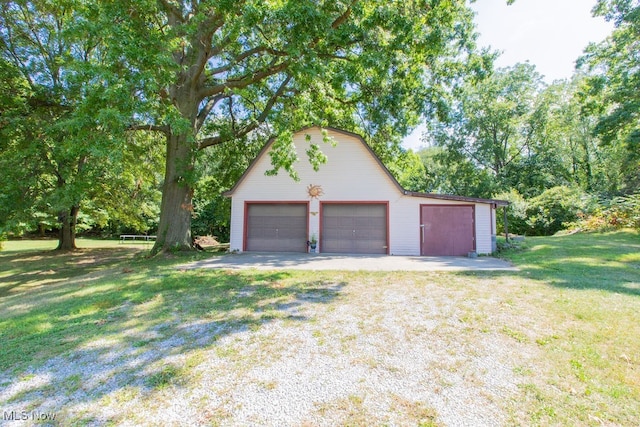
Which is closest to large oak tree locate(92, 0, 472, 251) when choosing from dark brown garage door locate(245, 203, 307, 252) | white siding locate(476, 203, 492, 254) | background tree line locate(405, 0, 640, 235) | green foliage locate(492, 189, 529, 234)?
dark brown garage door locate(245, 203, 307, 252)

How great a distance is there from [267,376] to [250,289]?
11.3 feet

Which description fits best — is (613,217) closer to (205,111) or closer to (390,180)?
(390,180)

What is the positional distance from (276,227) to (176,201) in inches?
166

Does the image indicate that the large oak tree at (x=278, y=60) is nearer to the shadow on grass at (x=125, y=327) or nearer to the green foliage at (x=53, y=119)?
the green foliage at (x=53, y=119)

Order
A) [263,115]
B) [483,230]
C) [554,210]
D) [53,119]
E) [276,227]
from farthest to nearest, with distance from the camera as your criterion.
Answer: [554,210] → [276,227] → [263,115] → [483,230] → [53,119]

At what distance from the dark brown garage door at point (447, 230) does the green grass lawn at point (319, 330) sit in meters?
4.51

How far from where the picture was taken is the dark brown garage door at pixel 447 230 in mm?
12891

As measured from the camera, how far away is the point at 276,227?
46.2 ft

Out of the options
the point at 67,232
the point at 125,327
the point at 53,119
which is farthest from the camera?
the point at 67,232

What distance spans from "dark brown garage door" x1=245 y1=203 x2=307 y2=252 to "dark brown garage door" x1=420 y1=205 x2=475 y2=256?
205 inches

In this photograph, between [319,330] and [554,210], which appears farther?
[554,210]

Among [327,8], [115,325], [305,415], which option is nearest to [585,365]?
[305,415]

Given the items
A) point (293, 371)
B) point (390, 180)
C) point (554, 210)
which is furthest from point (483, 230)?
point (554, 210)

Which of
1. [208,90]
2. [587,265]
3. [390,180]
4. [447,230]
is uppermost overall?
[208,90]
